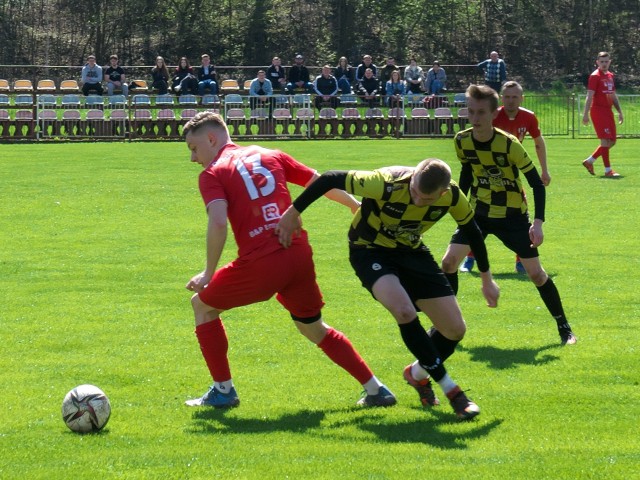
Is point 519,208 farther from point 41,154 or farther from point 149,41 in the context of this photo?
point 149,41

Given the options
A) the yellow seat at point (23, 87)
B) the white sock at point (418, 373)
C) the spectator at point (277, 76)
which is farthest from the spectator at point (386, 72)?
the white sock at point (418, 373)

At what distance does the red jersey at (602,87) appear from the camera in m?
21.0

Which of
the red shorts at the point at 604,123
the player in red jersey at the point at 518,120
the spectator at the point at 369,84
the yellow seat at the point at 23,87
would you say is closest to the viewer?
the player in red jersey at the point at 518,120

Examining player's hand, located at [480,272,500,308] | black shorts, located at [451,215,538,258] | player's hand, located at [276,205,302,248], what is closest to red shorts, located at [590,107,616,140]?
black shorts, located at [451,215,538,258]

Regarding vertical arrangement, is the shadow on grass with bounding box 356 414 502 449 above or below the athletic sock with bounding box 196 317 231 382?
below

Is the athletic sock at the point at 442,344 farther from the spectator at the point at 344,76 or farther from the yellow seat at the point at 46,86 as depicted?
→ the yellow seat at the point at 46,86

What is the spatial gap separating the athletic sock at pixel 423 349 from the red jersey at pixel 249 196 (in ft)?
2.73

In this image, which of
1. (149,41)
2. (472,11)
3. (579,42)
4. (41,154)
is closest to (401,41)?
(472,11)

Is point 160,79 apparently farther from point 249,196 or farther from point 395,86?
point 249,196

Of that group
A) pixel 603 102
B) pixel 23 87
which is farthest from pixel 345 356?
pixel 23 87

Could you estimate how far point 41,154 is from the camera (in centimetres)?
2655

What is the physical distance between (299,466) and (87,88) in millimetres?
29058

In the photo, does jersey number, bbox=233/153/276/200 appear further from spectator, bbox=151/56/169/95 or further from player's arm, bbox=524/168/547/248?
spectator, bbox=151/56/169/95

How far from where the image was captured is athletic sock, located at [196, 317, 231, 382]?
659 centimetres
